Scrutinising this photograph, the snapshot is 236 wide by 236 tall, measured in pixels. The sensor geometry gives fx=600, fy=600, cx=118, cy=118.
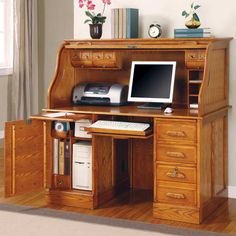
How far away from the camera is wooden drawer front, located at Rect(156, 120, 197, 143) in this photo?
3.80 m

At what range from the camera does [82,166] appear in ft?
13.8

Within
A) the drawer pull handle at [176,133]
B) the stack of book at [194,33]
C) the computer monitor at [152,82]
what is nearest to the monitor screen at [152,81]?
the computer monitor at [152,82]

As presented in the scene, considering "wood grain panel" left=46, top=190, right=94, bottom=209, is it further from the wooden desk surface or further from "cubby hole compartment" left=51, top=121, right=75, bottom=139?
the wooden desk surface

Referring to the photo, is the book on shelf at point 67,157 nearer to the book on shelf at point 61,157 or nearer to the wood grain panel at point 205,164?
the book on shelf at point 61,157

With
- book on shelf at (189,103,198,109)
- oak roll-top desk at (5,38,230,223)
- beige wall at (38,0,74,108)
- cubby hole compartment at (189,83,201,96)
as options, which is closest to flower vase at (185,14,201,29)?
oak roll-top desk at (5,38,230,223)

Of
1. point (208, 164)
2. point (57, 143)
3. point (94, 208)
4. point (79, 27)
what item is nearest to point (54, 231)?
point (94, 208)

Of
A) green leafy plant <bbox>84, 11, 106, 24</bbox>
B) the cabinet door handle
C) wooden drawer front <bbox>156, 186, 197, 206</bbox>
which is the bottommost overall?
wooden drawer front <bbox>156, 186, 197, 206</bbox>

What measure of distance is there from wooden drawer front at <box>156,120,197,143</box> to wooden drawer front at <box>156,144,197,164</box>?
52 mm

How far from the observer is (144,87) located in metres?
4.27

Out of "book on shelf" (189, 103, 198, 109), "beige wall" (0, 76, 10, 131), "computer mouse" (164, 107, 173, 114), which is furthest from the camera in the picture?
"beige wall" (0, 76, 10, 131)

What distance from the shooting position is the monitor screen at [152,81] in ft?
13.7

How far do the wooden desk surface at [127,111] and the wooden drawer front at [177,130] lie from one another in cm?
5

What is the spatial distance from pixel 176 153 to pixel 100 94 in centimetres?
84

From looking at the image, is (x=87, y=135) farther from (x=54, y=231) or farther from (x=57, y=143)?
(x=54, y=231)
